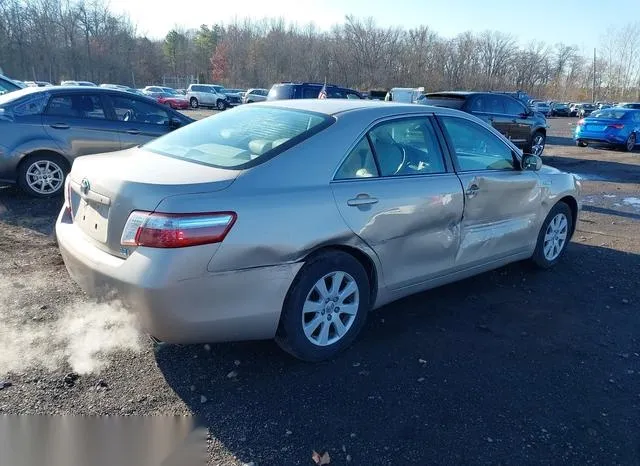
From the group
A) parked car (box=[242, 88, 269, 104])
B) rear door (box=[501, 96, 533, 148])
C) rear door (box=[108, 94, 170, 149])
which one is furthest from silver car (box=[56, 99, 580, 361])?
parked car (box=[242, 88, 269, 104])

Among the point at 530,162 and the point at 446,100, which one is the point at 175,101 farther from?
the point at 530,162

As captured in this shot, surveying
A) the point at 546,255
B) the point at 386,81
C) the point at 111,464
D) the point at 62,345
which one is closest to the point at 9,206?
the point at 62,345

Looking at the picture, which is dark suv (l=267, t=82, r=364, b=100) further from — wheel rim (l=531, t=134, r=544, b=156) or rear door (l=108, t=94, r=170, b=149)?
rear door (l=108, t=94, r=170, b=149)

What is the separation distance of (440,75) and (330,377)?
263 feet

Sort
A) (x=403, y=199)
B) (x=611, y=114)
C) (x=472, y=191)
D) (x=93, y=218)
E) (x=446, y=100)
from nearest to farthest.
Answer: (x=93, y=218) < (x=403, y=199) < (x=472, y=191) < (x=446, y=100) < (x=611, y=114)

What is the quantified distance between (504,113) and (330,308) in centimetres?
1251

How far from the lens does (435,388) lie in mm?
3143

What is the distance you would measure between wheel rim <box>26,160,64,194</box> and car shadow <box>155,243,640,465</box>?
487 centimetres

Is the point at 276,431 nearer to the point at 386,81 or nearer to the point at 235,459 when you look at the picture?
the point at 235,459

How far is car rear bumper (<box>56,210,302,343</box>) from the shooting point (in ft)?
8.84

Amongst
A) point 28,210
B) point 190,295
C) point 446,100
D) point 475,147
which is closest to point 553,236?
point 475,147

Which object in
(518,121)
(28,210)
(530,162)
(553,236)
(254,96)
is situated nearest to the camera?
(530,162)

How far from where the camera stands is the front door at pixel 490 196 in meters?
4.11

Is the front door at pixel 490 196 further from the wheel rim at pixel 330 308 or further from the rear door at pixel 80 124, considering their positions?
the rear door at pixel 80 124
